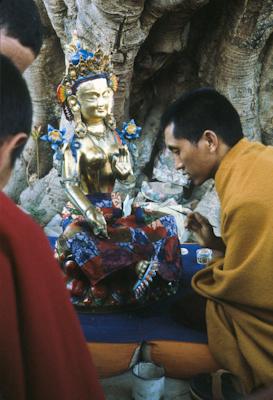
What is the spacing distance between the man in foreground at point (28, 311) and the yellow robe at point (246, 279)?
0.92m

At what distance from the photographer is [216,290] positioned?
190 centimetres

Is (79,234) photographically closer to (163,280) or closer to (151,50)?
(163,280)

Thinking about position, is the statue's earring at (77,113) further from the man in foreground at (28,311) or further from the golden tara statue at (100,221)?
the man in foreground at (28,311)

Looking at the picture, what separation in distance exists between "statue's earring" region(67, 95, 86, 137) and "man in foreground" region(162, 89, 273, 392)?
548 mm

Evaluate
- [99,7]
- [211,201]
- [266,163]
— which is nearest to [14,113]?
[266,163]

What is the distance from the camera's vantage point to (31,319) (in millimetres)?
923

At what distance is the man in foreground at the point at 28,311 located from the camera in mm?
895

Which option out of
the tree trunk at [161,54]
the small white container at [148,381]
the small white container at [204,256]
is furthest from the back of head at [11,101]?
the tree trunk at [161,54]

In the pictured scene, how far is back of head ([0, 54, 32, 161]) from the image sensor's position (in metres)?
1.02

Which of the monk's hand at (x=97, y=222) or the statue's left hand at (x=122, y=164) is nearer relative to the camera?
the monk's hand at (x=97, y=222)

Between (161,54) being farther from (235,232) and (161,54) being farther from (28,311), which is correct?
(28,311)

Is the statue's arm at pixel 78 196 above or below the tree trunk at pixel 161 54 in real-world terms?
below

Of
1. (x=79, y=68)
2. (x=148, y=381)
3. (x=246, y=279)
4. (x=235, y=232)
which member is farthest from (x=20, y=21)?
(x=148, y=381)

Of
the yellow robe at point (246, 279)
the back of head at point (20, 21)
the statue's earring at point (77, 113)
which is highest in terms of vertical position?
the back of head at point (20, 21)
